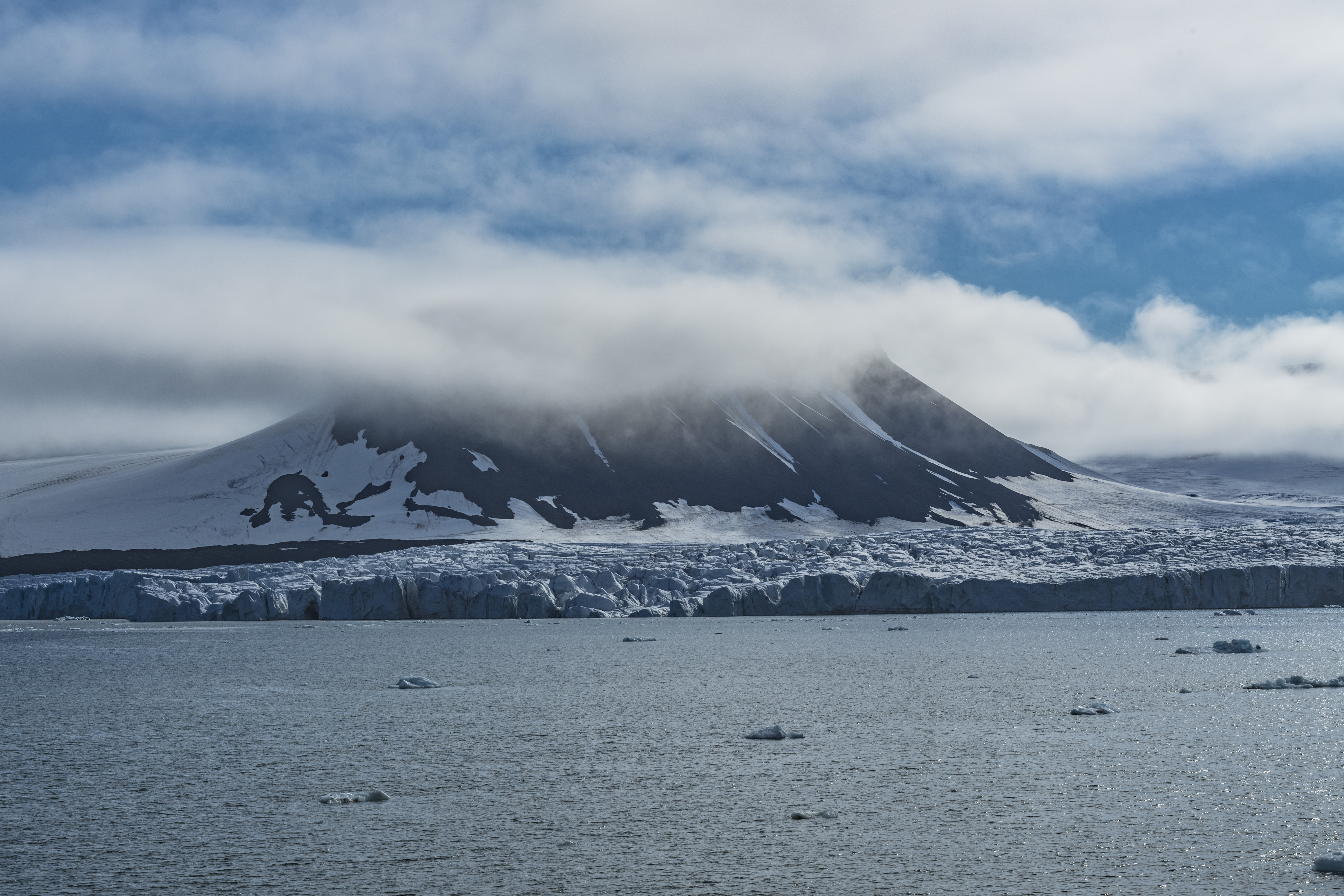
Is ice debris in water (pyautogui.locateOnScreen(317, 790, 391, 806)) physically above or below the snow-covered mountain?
below

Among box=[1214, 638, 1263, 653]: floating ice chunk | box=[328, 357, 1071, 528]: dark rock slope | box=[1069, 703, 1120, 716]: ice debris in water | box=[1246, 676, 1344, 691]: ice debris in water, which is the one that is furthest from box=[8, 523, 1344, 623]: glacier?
box=[328, 357, 1071, 528]: dark rock slope

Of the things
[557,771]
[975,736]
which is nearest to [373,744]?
[557,771]

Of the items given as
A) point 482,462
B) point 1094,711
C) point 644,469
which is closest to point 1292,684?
point 1094,711

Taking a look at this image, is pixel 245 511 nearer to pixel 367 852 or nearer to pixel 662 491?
pixel 662 491

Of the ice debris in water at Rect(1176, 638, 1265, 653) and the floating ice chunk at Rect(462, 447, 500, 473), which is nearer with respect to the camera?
the ice debris in water at Rect(1176, 638, 1265, 653)

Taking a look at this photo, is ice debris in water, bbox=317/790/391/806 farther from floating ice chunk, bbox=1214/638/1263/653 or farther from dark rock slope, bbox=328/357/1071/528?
dark rock slope, bbox=328/357/1071/528

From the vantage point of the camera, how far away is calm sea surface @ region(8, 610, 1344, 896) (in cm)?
1152

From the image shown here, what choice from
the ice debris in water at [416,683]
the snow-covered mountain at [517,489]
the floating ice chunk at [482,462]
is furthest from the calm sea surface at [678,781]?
the floating ice chunk at [482,462]

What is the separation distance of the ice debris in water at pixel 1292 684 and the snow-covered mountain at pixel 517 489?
111429mm

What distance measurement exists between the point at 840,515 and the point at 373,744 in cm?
15095

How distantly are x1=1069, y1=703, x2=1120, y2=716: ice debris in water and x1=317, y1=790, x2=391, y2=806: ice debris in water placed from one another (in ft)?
45.5

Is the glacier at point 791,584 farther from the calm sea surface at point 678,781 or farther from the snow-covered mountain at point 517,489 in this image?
Result: the snow-covered mountain at point 517,489

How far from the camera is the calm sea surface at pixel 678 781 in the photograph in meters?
11.5

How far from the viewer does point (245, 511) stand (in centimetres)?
14362
